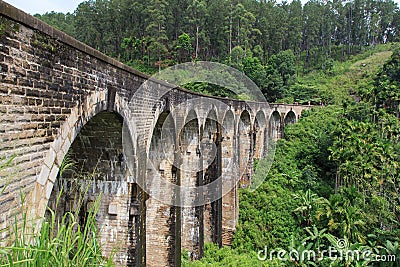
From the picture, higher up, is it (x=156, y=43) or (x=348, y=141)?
(x=156, y=43)

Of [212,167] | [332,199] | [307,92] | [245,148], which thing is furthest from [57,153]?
[307,92]

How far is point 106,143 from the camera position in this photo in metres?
6.67

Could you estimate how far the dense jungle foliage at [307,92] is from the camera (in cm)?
1402

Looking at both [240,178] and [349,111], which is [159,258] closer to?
[240,178]

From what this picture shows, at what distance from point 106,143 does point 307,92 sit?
3136cm

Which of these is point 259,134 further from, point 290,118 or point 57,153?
point 57,153

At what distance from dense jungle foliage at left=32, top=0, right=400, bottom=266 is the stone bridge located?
306cm

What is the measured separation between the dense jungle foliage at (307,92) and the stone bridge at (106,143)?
3.06 metres

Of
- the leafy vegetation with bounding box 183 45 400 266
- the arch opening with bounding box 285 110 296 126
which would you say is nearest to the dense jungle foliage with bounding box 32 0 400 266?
the leafy vegetation with bounding box 183 45 400 266

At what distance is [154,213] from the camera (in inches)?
376

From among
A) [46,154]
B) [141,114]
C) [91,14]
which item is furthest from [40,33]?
[91,14]

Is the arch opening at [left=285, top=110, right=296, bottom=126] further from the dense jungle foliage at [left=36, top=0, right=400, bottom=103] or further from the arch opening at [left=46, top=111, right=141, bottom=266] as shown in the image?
the arch opening at [left=46, top=111, right=141, bottom=266]

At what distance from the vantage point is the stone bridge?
10.9 ft

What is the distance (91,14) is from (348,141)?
3418 cm
